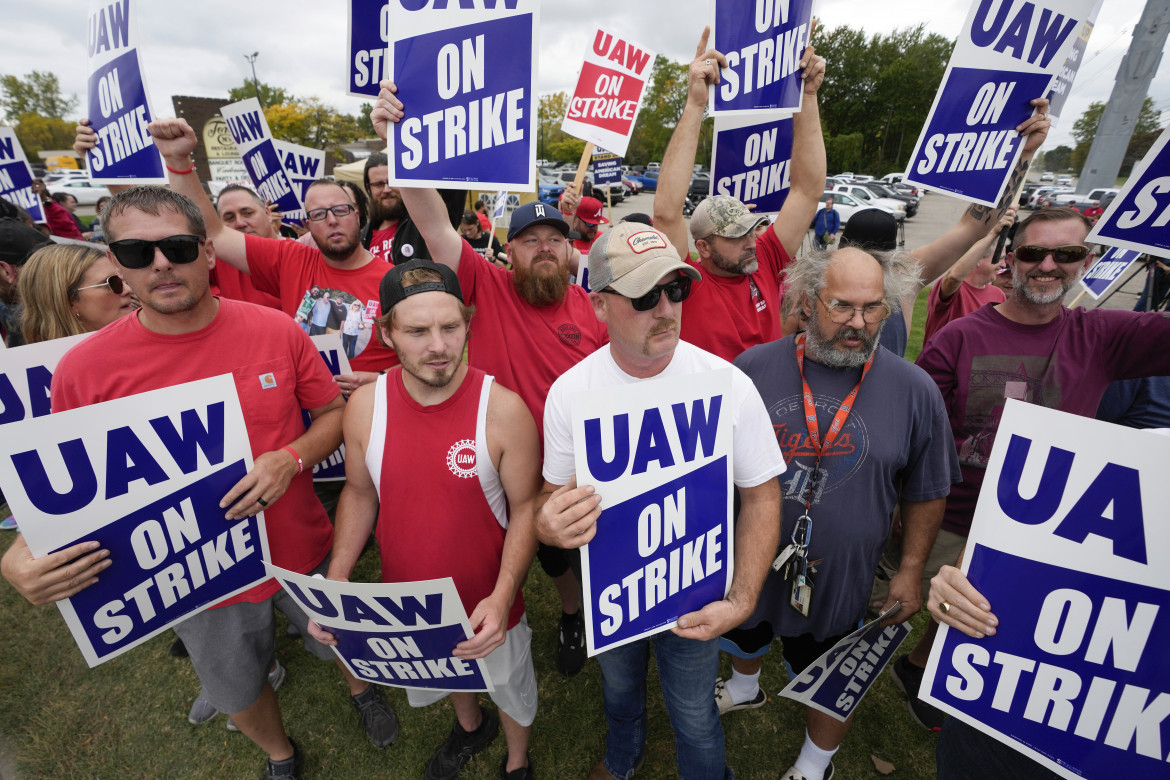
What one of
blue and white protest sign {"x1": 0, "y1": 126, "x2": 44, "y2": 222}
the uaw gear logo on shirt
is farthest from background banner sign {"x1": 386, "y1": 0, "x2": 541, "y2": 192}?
blue and white protest sign {"x1": 0, "y1": 126, "x2": 44, "y2": 222}

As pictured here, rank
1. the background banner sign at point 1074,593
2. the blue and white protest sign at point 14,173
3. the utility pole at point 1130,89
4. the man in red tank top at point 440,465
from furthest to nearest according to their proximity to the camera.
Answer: the utility pole at point 1130,89, the blue and white protest sign at point 14,173, the man in red tank top at point 440,465, the background banner sign at point 1074,593

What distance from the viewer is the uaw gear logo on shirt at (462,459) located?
2.04 m

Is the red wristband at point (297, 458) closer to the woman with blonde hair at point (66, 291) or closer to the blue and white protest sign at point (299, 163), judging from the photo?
the woman with blonde hair at point (66, 291)

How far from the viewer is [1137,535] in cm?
130

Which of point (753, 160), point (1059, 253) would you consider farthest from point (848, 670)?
point (753, 160)

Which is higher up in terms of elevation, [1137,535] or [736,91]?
[736,91]

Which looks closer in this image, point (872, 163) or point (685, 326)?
point (685, 326)

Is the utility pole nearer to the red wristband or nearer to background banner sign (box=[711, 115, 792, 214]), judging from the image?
background banner sign (box=[711, 115, 792, 214])

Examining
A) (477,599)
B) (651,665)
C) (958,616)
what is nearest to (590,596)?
(477,599)

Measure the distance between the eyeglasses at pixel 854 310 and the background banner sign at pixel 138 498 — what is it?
2.31 meters

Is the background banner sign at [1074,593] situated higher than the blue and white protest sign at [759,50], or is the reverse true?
the blue and white protest sign at [759,50]

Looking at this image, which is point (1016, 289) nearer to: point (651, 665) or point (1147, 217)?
point (1147, 217)

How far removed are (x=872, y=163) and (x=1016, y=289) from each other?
58.6 meters

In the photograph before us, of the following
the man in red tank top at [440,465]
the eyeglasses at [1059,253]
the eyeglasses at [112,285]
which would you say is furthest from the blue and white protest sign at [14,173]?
the eyeglasses at [1059,253]
